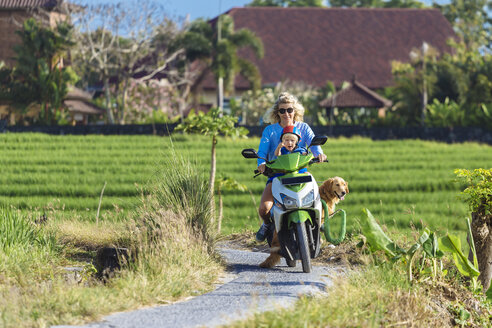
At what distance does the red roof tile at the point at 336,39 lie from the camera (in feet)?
176

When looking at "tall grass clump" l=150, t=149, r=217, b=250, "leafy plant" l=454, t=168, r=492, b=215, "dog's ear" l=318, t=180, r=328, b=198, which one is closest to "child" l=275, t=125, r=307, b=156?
"tall grass clump" l=150, t=149, r=217, b=250

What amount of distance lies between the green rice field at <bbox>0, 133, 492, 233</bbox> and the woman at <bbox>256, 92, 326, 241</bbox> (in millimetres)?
9744

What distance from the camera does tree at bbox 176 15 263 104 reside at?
4166 centimetres

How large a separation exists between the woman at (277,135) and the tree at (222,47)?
3342cm

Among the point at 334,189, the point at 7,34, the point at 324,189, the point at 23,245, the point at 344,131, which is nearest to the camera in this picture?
the point at 23,245

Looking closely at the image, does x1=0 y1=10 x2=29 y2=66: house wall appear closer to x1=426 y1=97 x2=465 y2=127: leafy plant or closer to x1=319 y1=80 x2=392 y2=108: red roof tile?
x1=319 y1=80 x2=392 y2=108: red roof tile

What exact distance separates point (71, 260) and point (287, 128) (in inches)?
119

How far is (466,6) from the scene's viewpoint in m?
66.2

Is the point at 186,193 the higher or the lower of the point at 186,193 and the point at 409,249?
the higher

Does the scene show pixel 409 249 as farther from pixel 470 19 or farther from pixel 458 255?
pixel 470 19

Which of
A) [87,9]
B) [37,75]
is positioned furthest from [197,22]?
Result: [37,75]

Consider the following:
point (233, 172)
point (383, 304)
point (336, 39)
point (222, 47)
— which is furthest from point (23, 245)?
point (336, 39)

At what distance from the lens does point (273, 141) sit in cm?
802

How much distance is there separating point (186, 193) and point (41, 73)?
33127 mm
